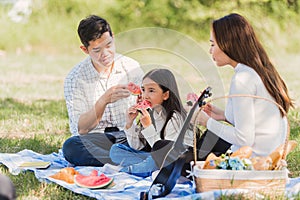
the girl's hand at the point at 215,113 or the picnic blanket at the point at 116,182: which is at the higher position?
the girl's hand at the point at 215,113

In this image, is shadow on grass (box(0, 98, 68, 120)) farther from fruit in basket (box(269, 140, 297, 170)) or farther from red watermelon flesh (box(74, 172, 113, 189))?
fruit in basket (box(269, 140, 297, 170))

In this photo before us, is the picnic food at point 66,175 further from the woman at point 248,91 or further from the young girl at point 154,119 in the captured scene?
the woman at point 248,91

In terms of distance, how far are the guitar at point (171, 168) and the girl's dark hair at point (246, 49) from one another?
22cm

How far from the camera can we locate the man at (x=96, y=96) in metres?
3.06

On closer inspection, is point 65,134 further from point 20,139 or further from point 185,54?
point 185,54

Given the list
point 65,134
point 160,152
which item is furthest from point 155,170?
point 65,134

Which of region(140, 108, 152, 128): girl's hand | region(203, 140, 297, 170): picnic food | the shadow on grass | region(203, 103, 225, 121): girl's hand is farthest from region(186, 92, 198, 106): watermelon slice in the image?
Result: the shadow on grass

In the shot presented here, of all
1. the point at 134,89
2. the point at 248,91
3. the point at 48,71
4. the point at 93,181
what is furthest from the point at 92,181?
the point at 48,71

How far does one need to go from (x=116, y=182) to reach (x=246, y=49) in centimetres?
92

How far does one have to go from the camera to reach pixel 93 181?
2.62m

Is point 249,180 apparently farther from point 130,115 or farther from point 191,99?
point 130,115

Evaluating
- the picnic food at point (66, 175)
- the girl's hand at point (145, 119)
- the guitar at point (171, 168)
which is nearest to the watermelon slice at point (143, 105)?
the girl's hand at point (145, 119)

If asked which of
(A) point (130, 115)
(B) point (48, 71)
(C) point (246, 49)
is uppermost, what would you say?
(C) point (246, 49)

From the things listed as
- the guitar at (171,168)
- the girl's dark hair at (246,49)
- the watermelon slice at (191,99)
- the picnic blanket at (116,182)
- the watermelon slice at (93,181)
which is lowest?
the picnic blanket at (116,182)
